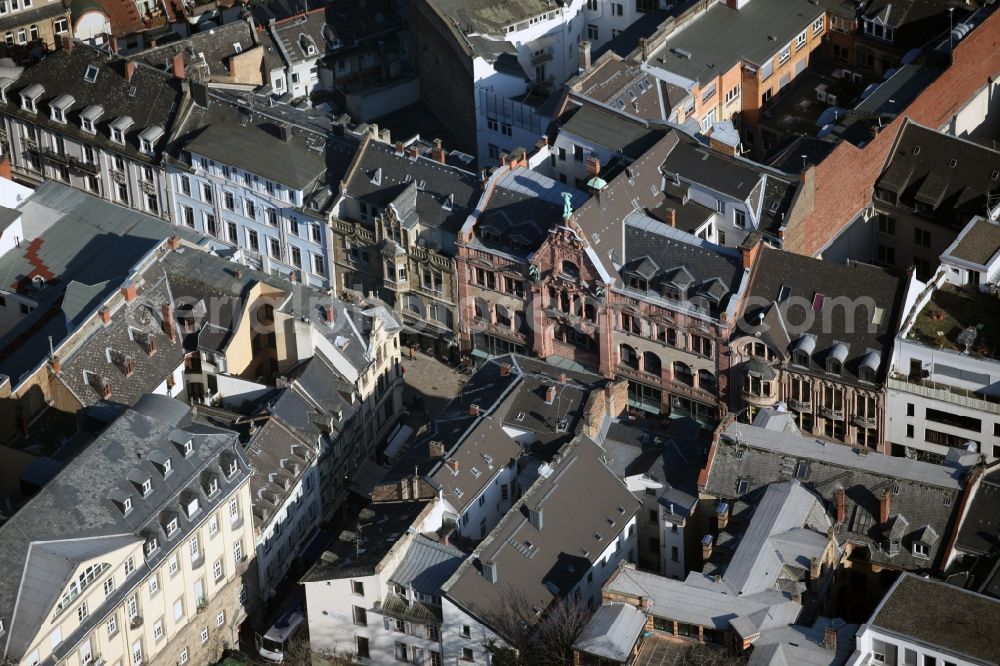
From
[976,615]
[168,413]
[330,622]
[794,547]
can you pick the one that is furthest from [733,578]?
[168,413]

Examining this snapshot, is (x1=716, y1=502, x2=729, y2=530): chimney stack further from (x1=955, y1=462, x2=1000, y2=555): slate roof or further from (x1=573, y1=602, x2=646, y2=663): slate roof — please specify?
(x1=955, y1=462, x2=1000, y2=555): slate roof

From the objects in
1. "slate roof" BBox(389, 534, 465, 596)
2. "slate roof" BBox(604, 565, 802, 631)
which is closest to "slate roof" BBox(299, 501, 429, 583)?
"slate roof" BBox(389, 534, 465, 596)

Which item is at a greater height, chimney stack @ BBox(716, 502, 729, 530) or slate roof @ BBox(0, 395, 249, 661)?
slate roof @ BBox(0, 395, 249, 661)

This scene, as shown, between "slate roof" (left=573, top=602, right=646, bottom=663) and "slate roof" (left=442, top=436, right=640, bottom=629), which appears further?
"slate roof" (left=442, top=436, right=640, bottom=629)

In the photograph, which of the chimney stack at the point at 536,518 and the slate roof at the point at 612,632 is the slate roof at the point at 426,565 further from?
the slate roof at the point at 612,632

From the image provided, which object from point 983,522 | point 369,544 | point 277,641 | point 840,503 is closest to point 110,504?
point 277,641

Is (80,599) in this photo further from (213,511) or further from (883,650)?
(883,650)
